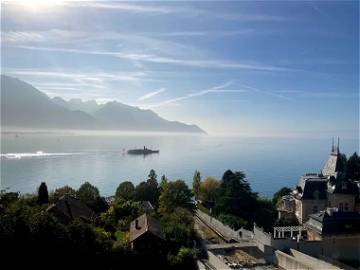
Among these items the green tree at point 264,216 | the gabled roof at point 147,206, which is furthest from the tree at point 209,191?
the gabled roof at point 147,206

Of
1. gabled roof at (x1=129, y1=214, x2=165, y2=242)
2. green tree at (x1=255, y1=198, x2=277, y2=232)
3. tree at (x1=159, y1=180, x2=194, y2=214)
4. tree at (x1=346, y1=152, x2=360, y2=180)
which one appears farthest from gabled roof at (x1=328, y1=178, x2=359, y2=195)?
gabled roof at (x1=129, y1=214, x2=165, y2=242)

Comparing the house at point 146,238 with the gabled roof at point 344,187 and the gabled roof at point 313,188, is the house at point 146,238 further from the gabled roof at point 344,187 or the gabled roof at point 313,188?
the gabled roof at point 344,187

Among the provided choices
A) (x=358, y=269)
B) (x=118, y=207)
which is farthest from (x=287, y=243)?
(x=118, y=207)

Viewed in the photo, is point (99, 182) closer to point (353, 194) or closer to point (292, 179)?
point (292, 179)

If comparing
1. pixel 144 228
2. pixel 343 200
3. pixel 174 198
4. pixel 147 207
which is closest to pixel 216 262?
pixel 144 228

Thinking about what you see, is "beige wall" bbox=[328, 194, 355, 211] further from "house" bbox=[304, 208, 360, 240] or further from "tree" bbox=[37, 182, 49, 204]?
"tree" bbox=[37, 182, 49, 204]

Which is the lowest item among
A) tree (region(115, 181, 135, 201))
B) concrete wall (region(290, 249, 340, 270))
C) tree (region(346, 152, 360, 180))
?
concrete wall (region(290, 249, 340, 270))
